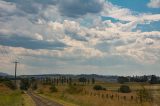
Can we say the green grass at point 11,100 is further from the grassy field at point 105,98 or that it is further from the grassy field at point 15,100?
the grassy field at point 105,98

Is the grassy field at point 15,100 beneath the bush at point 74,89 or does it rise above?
beneath

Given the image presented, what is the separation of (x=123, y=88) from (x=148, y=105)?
209 feet

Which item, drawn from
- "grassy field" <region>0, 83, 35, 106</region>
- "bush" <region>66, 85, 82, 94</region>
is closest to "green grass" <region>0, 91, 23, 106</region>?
"grassy field" <region>0, 83, 35, 106</region>

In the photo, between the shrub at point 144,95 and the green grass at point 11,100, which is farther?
the green grass at point 11,100

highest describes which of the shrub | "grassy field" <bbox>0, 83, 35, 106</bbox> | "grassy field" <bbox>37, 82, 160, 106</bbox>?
the shrub

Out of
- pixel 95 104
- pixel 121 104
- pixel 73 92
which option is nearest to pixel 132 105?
pixel 121 104

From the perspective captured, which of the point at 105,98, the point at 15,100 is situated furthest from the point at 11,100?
the point at 105,98

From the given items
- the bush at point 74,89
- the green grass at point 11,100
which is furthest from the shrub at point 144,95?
the bush at point 74,89

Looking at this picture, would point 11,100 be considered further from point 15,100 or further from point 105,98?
point 105,98

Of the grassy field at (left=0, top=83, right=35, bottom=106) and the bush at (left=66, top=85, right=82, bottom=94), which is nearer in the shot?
the grassy field at (left=0, top=83, right=35, bottom=106)

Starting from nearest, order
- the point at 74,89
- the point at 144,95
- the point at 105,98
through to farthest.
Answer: the point at 144,95
the point at 105,98
the point at 74,89

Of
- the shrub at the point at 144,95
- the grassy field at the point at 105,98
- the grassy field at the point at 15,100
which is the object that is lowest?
the grassy field at the point at 15,100

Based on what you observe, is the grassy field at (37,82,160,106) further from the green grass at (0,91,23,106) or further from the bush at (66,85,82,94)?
the green grass at (0,91,23,106)

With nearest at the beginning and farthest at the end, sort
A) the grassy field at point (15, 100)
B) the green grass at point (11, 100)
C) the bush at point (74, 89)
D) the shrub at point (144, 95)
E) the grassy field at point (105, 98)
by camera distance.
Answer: the grassy field at point (105, 98) → the shrub at point (144, 95) → the green grass at point (11, 100) → the grassy field at point (15, 100) → the bush at point (74, 89)
